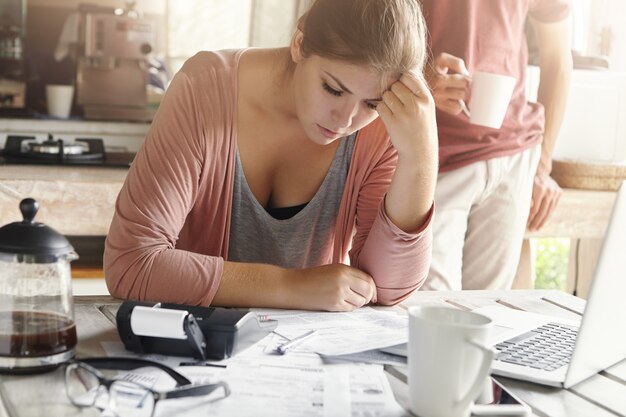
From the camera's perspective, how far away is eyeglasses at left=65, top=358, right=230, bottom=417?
893 mm

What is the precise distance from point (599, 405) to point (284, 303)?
51 centimetres

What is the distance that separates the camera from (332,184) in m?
1.63

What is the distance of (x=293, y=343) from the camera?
116 cm

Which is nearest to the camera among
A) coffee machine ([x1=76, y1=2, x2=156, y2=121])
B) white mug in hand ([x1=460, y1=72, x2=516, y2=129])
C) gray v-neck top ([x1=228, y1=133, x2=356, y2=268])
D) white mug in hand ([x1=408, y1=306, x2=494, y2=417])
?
white mug in hand ([x1=408, y1=306, x2=494, y2=417])

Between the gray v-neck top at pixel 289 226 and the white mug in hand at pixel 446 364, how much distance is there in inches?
27.6

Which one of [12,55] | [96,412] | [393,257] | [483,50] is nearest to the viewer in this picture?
[96,412]

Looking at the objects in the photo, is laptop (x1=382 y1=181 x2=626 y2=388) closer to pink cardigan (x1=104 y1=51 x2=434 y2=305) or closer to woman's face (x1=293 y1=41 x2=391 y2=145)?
pink cardigan (x1=104 y1=51 x2=434 y2=305)

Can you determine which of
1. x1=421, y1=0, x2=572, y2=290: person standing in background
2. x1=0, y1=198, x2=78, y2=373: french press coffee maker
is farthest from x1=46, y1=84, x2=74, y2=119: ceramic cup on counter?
x1=0, y1=198, x2=78, y2=373: french press coffee maker

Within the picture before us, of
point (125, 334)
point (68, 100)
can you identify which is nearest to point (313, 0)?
point (125, 334)

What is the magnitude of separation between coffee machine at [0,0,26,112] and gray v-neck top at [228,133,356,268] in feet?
6.33

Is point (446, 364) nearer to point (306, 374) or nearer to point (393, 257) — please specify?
point (306, 374)

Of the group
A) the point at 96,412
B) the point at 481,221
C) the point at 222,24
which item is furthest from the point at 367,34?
the point at 222,24

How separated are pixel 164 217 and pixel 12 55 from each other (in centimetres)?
211

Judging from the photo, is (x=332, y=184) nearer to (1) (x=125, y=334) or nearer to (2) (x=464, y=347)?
(1) (x=125, y=334)
